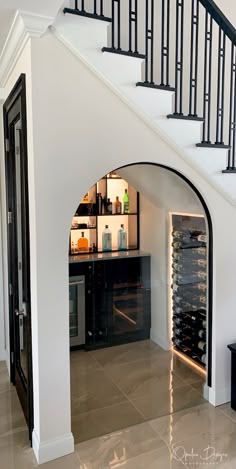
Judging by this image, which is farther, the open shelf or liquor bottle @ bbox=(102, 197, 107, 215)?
liquor bottle @ bbox=(102, 197, 107, 215)

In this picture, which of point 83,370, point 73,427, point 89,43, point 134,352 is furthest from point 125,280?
point 89,43

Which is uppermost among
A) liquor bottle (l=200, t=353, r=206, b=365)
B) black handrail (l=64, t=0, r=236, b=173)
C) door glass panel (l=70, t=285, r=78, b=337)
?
black handrail (l=64, t=0, r=236, b=173)

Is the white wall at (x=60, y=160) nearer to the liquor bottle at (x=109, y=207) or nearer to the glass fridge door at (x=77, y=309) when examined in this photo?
the glass fridge door at (x=77, y=309)

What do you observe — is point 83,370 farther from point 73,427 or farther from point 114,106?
point 114,106

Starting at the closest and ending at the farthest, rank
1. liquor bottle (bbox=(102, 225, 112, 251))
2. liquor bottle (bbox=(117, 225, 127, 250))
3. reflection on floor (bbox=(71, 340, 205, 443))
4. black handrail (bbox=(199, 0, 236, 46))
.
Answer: black handrail (bbox=(199, 0, 236, 46)) → reflection on floor (bbox=(71, 340, 205, 443)) → liquor bottle (bbox=(102, 225, 112, 251)) → liquor bottle (bbox=(117, 225, 127, 250))

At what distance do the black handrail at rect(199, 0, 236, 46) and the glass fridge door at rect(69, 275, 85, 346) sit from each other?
247 cm

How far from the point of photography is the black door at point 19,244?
7.89ft

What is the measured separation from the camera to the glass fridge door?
3635 mm

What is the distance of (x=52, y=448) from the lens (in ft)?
7.73

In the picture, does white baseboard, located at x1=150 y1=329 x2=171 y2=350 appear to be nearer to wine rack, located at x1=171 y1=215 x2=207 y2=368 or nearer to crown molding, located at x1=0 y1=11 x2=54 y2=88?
wine rack, located at x1=171 y1=215 x2=207 y2=368

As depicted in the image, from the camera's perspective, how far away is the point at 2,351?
372cm

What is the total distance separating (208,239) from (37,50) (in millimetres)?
1809
